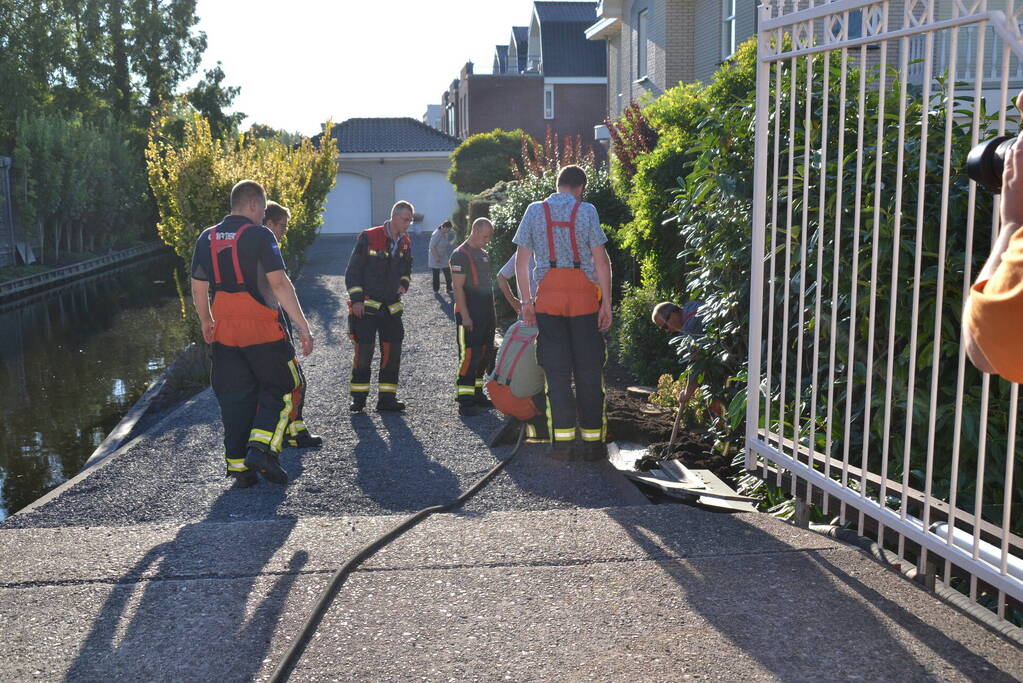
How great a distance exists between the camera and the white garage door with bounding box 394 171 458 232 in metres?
47.3

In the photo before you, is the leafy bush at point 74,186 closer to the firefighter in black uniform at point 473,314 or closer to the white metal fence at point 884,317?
the firefighter in black uniform at point 473,314

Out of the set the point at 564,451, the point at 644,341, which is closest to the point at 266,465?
the point at 564,451

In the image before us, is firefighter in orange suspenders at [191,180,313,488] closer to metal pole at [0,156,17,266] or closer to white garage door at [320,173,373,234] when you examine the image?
metal pole at [0,156,17,266]

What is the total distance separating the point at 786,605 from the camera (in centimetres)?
357

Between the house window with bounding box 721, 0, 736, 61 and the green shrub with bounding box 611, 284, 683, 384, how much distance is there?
11.1m

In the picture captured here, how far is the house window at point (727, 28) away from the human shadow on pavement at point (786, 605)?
17064 mm

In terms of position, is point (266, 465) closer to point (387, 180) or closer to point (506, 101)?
point (387, 180)

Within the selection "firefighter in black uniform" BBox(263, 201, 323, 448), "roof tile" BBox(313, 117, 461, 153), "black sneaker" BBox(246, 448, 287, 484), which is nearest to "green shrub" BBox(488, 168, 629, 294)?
"firefighter in black uniform" BBox(263, 201, 323, 448)

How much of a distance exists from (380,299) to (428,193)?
39310mm

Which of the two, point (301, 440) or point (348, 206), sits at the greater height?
point (348, 206)

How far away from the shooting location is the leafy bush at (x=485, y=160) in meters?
38.9

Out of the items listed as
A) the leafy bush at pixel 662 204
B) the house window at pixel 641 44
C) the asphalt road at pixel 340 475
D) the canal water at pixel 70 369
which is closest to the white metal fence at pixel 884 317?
the asphalt road at pixel 340 475

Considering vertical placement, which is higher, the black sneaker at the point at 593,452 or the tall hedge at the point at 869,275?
the tall hedge at the point at 869,275

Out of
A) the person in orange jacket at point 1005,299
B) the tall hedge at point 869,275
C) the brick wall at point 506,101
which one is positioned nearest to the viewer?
the person in orange jacket at point 1005,299
